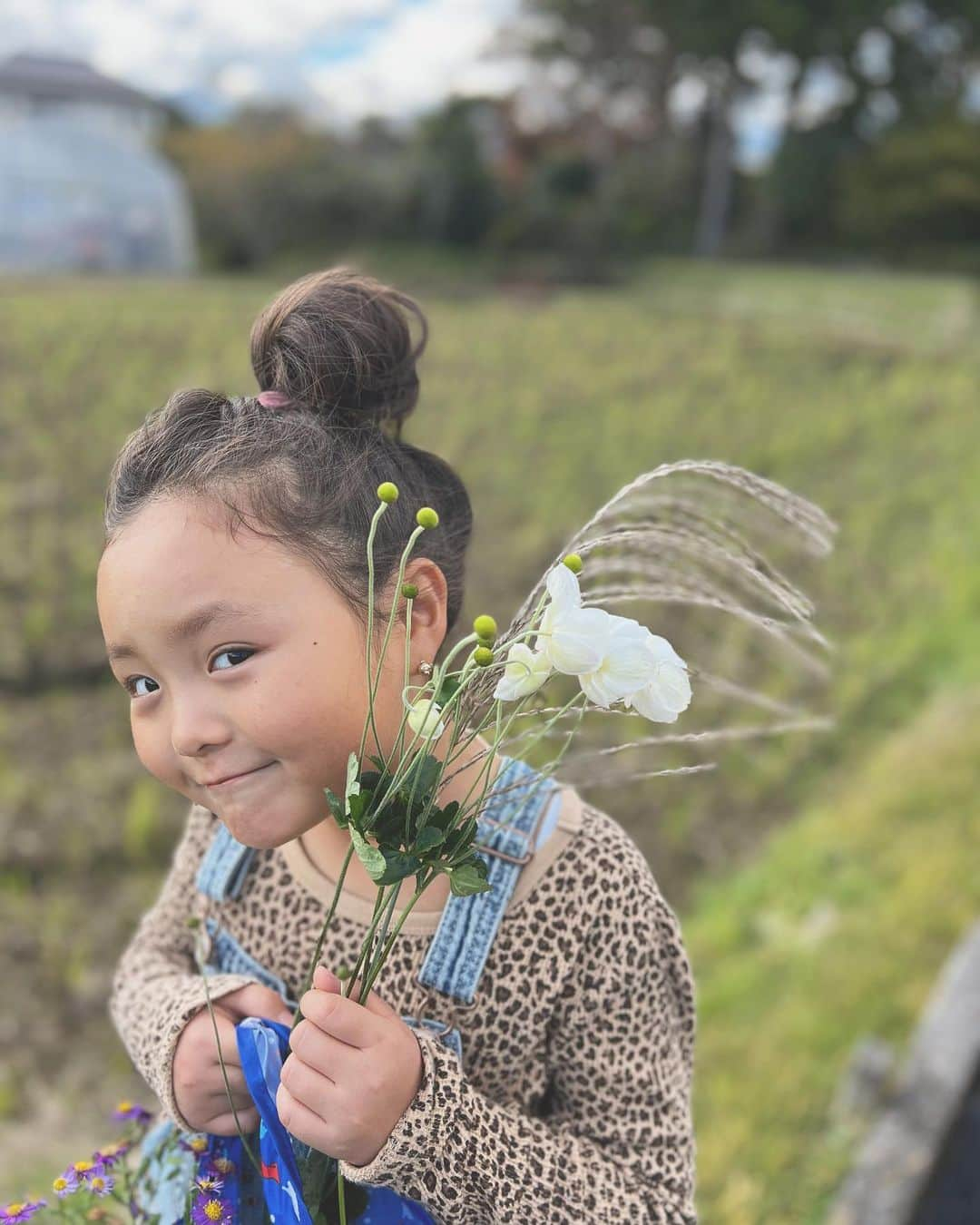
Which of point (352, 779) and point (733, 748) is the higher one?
point (352, 779)

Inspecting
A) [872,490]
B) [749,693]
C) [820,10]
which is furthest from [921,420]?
[820,10]

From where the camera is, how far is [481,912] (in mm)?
897

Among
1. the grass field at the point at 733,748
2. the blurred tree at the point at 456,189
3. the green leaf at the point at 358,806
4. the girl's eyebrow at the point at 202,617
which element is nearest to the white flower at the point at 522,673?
the green leaf at the point at 358,806

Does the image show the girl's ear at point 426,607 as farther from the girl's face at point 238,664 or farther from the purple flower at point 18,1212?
the purple flower at point 18,1212

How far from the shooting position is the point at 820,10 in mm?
18266

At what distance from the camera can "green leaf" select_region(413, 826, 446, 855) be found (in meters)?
0.70

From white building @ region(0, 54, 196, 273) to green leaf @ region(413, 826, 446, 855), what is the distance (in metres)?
17.0

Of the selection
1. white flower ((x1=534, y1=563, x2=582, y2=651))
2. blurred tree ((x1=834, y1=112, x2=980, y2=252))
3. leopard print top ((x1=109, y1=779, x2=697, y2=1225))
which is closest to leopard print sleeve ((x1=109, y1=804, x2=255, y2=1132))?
leopard print top ((x1=109, y1=779, x2=697, y2=1225))

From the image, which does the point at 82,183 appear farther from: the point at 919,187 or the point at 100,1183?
the point at 100,1183

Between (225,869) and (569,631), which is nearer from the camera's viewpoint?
(569,631)

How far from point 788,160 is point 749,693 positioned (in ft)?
60.2

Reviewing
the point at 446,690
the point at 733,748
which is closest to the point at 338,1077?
the point at 446,690

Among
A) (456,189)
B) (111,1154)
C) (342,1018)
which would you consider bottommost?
(456,189)

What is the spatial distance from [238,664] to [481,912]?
10.8 inches
